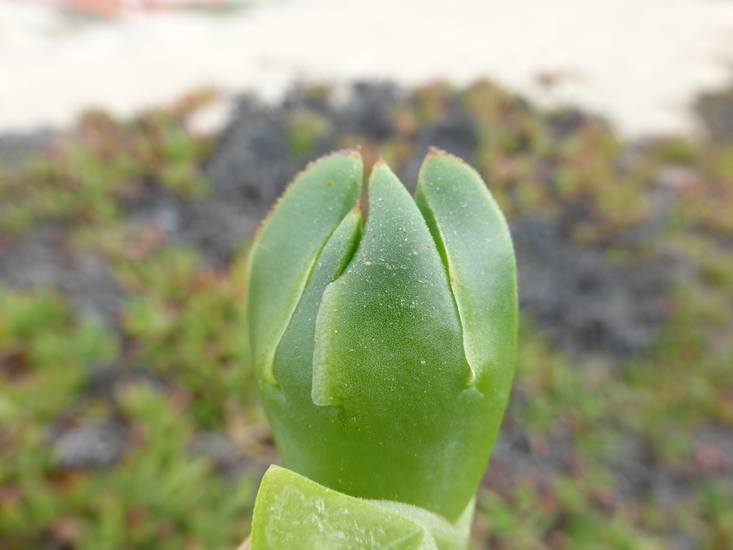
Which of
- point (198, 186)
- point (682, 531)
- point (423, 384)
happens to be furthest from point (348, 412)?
point (198, 186)

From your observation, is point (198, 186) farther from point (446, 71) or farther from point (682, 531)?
point (446, 71)

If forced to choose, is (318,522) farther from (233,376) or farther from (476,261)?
(233,376)

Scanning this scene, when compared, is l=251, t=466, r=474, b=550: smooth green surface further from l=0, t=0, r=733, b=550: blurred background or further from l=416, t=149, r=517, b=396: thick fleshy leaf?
l=0, t=0, r=733, b=550: blurred background

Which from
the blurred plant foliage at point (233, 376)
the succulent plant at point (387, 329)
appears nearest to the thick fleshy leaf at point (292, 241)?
the succulent plant at point (387, 329)

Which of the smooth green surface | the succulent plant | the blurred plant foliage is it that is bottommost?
the blurred plant foliage

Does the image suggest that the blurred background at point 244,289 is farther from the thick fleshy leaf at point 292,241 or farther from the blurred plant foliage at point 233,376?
the thick fleshy leaf at point 292,241

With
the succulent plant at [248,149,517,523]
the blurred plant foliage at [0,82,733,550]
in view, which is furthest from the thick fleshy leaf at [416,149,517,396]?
→ the blurred plant foliage at [0,82,733,550]

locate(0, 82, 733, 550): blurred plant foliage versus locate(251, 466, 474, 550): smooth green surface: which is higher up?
locate(251, 466, 474, 550): smooth green surface

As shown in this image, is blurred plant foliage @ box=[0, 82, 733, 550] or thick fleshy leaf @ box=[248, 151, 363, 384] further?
blurred plant foliage @ box=[0, 82, 733, 550]
